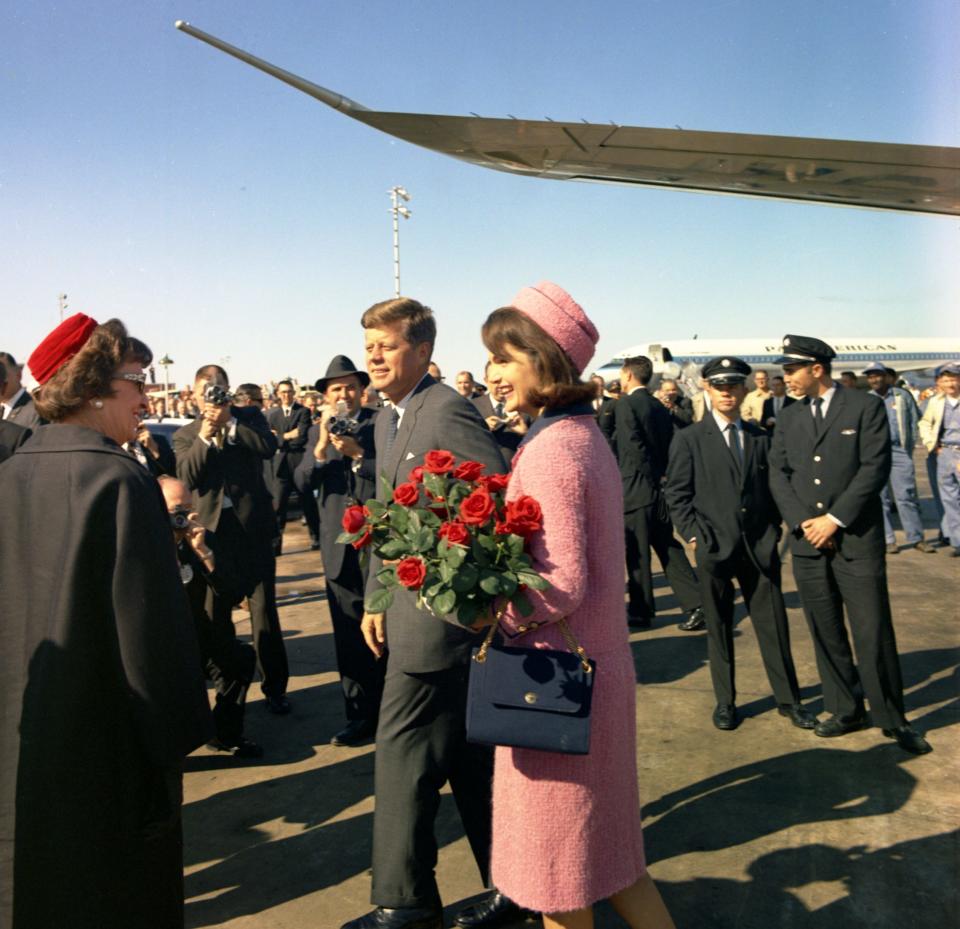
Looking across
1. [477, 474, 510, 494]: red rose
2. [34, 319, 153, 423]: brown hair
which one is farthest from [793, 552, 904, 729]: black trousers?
[34, 319, 153, 423]: brown hair

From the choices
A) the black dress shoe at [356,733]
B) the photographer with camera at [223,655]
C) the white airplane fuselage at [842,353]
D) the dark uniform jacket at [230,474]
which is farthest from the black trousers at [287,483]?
the white airplane fuselage at [842,353]

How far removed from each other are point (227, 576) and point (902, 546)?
8.87 m

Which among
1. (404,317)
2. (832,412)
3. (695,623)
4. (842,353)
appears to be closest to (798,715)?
(832,412)

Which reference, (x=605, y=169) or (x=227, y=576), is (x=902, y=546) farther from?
(x=227, y=576)

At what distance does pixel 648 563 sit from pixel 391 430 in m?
4.28

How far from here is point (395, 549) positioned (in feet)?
6.75

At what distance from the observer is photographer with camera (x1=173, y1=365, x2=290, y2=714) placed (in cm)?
501

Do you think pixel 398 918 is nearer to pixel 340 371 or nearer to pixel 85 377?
pixel 85 377

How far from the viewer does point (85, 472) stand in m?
2.06

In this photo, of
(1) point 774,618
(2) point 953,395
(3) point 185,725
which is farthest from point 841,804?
(2) point 953,395

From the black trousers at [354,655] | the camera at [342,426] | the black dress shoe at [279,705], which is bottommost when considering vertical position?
the black dress shoe at [279,705]

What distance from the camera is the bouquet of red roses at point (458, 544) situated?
1949 millimetres

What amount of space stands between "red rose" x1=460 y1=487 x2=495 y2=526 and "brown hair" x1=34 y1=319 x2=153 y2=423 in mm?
1107

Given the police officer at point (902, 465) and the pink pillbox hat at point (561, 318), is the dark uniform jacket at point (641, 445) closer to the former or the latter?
the police officer at point (902, 465)
